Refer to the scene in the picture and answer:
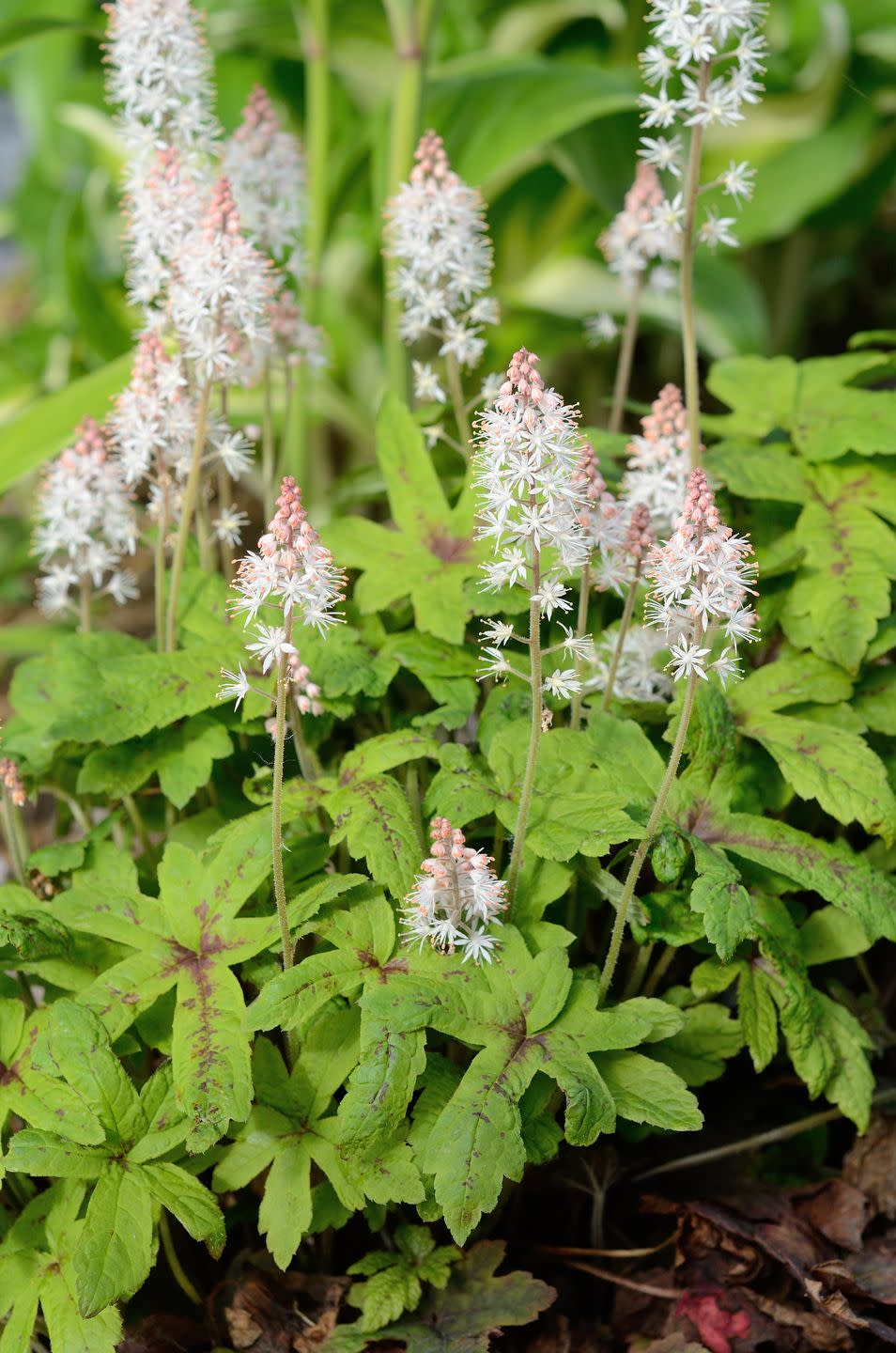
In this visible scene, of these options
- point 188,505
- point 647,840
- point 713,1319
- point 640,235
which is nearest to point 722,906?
point 647,840

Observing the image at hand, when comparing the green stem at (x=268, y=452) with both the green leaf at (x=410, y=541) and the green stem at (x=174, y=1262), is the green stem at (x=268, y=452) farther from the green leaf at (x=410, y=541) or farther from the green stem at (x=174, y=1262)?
the green stem at (x=174, y=1262)

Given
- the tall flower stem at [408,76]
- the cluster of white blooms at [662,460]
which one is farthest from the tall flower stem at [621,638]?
the tall flower stem at [408,76]

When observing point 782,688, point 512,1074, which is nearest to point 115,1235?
point 512,1074

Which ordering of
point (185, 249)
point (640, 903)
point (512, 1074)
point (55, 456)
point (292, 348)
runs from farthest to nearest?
point (55, 456) < point (292, 348) < point (185, 249) < point (640, 903) < point (512, 1074)

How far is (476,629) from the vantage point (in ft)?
7.07

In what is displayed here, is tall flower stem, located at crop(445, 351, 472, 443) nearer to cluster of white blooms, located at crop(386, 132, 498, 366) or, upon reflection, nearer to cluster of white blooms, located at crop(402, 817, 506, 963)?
cluster of white blooms, located at crop(386, 132, 498, 366)

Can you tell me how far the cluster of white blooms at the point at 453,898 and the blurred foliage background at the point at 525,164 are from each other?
2.22 meters

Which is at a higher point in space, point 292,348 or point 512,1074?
point 292,348

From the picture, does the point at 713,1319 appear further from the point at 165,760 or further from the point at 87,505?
the point at 87,505

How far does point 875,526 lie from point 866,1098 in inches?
36.1

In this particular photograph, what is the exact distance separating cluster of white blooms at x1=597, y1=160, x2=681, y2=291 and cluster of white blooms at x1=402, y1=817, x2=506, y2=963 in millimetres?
1171

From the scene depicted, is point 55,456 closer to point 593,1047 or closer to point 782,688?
point 782,688

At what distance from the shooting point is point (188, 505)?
2012 mm

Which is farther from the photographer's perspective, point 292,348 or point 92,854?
point 292,348
